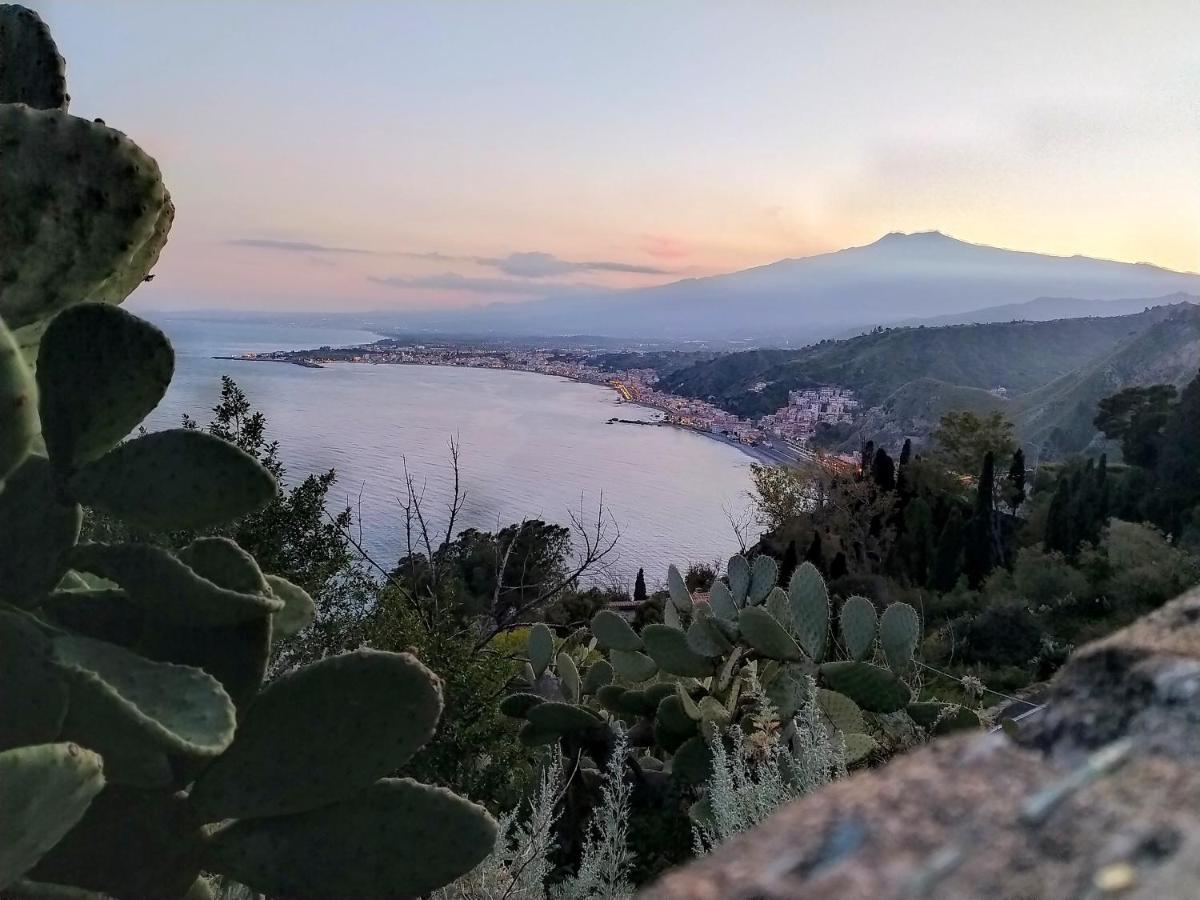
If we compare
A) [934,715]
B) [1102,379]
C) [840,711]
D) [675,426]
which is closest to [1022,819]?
[840,711]

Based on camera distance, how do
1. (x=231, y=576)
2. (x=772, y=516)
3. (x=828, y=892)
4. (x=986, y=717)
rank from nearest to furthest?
(x=828, y=892) → (x=231, y=576) → (x=986, y=717) → (x=772, y=516)

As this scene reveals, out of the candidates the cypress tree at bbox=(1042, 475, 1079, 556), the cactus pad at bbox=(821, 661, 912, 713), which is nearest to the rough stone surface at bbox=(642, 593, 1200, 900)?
the cactus pad at bbox=(821, 661, 912, 713)

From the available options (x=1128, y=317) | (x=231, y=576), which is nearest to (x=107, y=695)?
(x=231, y=576)

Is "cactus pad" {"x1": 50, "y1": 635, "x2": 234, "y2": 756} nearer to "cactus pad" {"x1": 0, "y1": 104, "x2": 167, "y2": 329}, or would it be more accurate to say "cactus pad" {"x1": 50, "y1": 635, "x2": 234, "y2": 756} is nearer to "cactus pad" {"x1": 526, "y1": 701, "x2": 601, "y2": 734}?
"cactus pad" {"x1": 0, "y1": 104, "x2": 167, "y2": 329}

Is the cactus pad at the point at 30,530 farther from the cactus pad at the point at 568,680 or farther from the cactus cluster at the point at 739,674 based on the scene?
the cactus pad at the point at 568,680

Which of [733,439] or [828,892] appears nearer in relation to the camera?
Result: [828,892]

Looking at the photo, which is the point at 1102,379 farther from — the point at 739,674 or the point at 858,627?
the point at 739,674

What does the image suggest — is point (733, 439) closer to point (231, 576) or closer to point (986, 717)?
point (986, 717)
